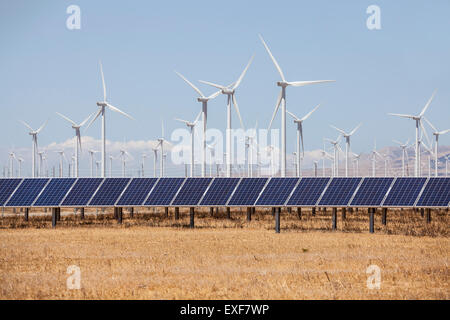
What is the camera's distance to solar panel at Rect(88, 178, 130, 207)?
60.6 meters

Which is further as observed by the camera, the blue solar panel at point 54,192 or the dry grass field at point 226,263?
the blue solar panel at point 54,192

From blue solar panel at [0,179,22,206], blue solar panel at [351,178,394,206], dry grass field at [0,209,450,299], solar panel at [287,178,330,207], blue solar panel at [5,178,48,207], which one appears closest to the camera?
dry grass field at [0,209,450,299]

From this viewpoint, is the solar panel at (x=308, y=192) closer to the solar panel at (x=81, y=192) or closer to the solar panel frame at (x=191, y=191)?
the solar panel frame at (x=191, y=191)

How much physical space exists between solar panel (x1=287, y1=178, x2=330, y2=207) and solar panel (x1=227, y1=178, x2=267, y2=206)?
335 cm

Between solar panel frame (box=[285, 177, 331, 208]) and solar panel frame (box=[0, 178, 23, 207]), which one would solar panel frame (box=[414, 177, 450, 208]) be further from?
solar panel frame (box=[0, 178, 23, 207])

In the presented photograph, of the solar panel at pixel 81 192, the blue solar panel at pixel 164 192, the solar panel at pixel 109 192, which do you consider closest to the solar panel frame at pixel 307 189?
the blue solar panel at pixel 164 192

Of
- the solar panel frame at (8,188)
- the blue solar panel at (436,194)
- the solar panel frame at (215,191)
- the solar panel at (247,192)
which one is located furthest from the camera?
the solar panel frame at (8,188)

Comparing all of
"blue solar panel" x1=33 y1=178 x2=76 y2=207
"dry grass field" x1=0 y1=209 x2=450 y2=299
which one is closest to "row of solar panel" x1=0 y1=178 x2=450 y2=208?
"blue solar panel" x1=33 y1=178 x2=76 y2=207

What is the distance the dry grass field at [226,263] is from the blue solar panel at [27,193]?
7.34 meters

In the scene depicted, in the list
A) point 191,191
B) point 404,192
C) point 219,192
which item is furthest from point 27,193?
point 404,192

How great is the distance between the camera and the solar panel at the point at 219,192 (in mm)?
58531

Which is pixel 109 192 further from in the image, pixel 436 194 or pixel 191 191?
pixel 436 194

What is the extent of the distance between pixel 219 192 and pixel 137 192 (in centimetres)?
781
